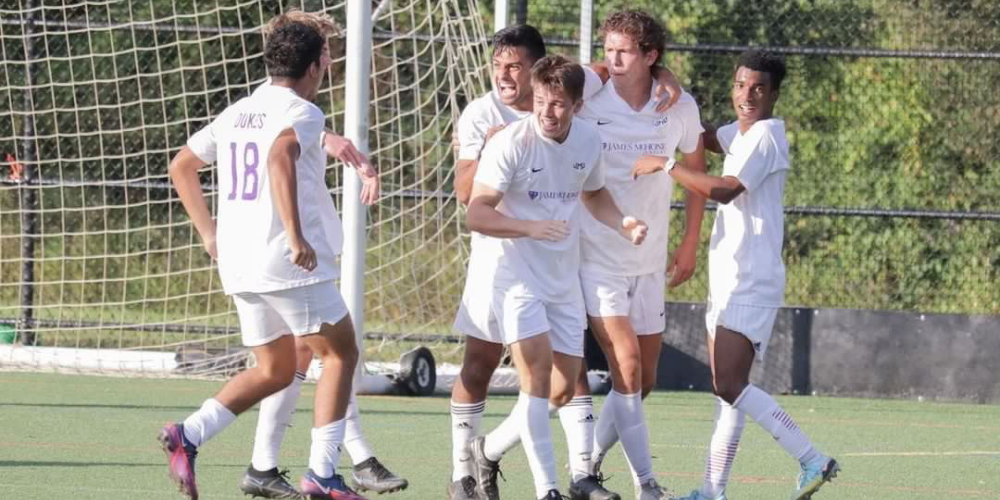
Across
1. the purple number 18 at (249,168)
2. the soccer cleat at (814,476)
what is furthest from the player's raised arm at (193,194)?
the soccer cleat at (814,476)

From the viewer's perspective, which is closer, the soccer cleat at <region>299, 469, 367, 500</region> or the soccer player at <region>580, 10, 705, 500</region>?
the soccer cleat at <region>299, 469, 367, 500</region>

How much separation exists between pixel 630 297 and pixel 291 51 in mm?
1592

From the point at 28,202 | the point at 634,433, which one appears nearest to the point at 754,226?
the point at 634,433

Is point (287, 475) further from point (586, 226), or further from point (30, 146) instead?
point (30, 146)

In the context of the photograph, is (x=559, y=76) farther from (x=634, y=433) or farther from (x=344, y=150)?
(x=634, y=433)

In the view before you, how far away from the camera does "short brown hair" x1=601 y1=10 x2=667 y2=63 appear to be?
626cm

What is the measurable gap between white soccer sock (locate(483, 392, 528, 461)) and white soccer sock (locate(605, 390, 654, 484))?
1.66 feet

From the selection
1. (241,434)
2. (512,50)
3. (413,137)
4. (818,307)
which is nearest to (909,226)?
(818,307)

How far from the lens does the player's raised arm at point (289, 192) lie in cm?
566

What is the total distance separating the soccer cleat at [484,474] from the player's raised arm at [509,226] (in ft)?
2.90

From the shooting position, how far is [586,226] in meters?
6.36

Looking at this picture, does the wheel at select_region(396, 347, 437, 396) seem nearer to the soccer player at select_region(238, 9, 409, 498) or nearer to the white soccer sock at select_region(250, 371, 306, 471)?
the soccer player at select_region(238, 9, 409, 498)

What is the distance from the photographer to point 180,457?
227 inches

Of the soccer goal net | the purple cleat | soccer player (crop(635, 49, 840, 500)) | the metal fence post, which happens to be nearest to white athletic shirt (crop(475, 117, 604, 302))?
soccer player (crop(635, 49, 840, 500))
